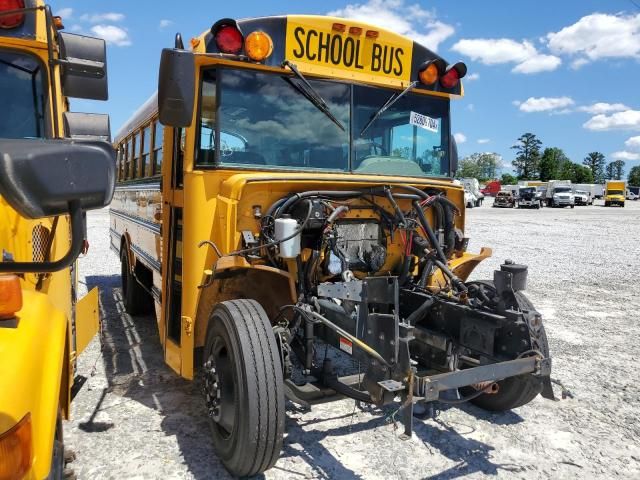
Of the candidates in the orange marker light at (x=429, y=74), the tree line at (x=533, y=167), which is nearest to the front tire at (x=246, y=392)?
the orange marker light at (x=429, y=74)

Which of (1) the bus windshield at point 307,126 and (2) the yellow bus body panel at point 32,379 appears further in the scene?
(1) the bus windshield at point 307,126

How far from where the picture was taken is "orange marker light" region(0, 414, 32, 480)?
124cm

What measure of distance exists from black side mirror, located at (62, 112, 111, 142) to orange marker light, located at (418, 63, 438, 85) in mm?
2280

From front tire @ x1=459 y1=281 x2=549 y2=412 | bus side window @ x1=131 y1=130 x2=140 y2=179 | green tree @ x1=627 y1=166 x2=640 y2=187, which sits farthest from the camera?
green tree @ x1=627 y1=166 x2=640 y2=187

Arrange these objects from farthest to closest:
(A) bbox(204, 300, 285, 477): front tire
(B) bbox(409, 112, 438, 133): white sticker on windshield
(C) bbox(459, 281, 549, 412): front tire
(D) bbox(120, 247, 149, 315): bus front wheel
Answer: (D) bbox(120, 247, 149, 315): bus front wheel → (B) bbox(409, 112, 438, 133): white sticker on windshield → (C) bbox(459, 281, 549, 412): front tire → (A) bbox(204, 300, 285, 477): front tire

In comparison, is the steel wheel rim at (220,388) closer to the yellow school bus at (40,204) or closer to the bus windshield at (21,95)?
the yellow school bus at (40,204)

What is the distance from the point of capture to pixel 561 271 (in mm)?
9938

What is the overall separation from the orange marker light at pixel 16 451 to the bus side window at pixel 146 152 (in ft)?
13.4

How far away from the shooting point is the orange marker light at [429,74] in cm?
390

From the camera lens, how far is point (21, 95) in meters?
2.73

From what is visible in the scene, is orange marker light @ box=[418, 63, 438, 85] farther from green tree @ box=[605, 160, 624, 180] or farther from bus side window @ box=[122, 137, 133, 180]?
green tree @ box=[605, 160, 624, 180]

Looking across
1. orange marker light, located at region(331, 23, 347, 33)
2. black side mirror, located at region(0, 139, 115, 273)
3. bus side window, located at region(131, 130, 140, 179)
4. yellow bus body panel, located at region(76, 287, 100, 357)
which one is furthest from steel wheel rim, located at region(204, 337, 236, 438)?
bus side window, located at region(131, 130, 140, 179)

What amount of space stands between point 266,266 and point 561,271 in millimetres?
8445

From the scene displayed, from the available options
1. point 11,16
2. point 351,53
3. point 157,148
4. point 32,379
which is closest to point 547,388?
point 351,53
